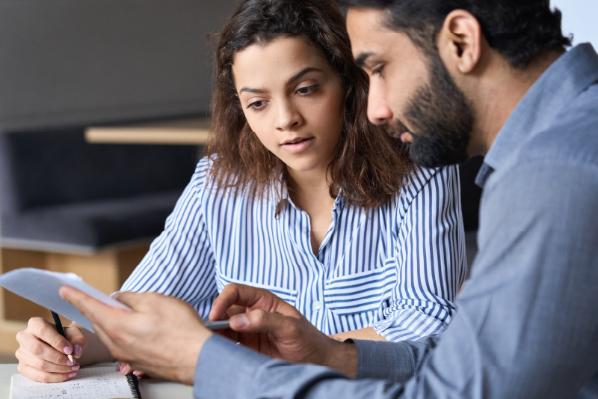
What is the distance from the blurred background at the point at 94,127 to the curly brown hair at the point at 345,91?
1.53 metres

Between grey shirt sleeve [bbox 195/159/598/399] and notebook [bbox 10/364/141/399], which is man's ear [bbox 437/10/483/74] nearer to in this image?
grey shirt sleeve [bbox 195/159/598/399]

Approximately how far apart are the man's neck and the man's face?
0.9 inches

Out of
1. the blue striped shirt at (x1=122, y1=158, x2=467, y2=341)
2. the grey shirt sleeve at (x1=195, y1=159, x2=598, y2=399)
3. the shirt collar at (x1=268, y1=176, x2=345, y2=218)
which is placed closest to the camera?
the grey shirt sleeve at (x1=195, y1=159, x2=598, y2=399)

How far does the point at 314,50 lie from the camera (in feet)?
5.87

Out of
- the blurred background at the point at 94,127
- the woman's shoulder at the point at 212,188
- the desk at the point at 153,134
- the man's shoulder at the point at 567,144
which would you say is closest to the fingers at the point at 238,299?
the woman's shoulder at the point at 212,188

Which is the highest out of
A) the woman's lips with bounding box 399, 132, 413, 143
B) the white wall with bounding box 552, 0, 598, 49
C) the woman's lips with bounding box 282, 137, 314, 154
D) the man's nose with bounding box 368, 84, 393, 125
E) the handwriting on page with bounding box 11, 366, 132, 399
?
the white wall with bounding box 552, 0, 598, 49

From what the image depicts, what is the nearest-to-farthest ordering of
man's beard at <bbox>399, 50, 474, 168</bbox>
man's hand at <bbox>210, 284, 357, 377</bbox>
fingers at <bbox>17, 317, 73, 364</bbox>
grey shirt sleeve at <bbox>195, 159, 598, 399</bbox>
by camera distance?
grey shirt sleeve at <bbox>195, 159, 598, 399</bbox>
man's beard at <bbox>399, 50, 474, 168</bbox>
man's hand at <bbox>210, 284, 357, 377</bbox>
fingers at <bbox>17, 317, 73, 364</bbox>

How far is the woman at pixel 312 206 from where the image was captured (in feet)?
5.75

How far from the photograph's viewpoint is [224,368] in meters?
1.10

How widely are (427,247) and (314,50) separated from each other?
1.33ft

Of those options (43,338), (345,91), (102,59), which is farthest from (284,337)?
(102,59)

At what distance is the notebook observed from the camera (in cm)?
137

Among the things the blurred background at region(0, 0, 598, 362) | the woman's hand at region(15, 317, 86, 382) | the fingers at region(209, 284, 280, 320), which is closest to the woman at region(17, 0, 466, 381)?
the fingers at region(209, 284, 280, 320)

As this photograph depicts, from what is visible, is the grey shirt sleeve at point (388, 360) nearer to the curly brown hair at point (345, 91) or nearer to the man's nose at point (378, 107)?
the man's nose at point (378, 107)
